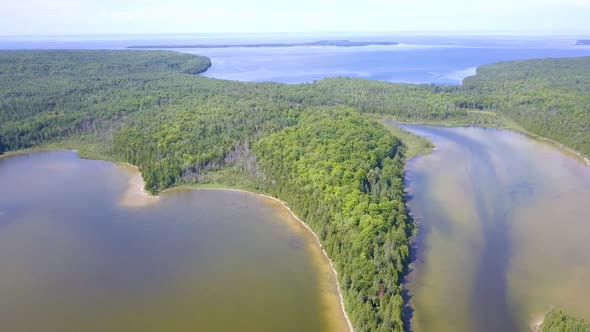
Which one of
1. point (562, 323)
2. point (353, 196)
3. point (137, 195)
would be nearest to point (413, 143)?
point (353, 196)

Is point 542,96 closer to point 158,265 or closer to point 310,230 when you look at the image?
point 310,230

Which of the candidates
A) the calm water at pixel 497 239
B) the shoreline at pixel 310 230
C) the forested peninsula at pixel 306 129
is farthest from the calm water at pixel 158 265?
the calm water at pixel 497 239

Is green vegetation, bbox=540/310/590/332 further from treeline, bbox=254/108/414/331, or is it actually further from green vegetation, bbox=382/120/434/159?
green vegetation, bbox=382/120/434/159

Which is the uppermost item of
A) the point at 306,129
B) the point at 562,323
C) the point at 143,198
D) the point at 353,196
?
the point at 306,129

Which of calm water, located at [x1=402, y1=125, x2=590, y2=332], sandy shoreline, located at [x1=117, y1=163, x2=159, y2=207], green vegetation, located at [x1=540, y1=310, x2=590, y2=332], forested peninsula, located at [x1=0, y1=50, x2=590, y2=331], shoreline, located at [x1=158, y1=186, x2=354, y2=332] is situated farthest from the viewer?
sandy shoreline, located at [x1=117, y1=163, x2=159, y2=207]

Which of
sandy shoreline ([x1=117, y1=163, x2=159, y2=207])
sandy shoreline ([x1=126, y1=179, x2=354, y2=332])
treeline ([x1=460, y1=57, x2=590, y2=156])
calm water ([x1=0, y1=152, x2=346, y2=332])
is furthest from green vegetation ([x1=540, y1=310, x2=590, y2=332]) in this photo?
treeline ([x1=460, y1=57, x2=590, y2=156])

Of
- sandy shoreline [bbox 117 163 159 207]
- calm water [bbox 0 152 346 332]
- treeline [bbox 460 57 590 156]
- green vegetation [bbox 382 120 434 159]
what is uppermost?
treeline [bbox 460 57 590 156]
